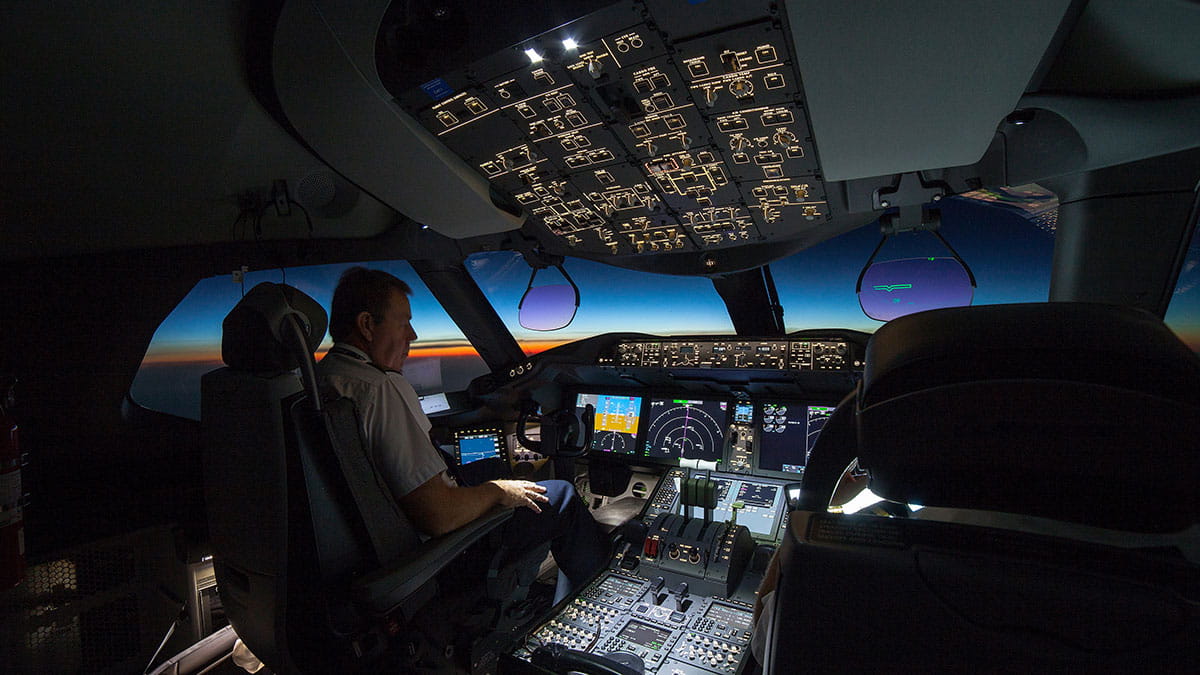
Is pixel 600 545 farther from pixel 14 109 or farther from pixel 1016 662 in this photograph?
pixel 14 109

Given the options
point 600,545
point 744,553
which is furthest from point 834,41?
point 600,545

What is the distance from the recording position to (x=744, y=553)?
210cm

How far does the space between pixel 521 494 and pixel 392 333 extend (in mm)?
686

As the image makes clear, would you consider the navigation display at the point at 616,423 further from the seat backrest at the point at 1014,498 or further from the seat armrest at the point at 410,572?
the seat backrest at the point at 1014,498

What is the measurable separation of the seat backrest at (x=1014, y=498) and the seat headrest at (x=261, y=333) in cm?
117

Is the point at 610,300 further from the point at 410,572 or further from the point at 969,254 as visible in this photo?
the point at 410,572

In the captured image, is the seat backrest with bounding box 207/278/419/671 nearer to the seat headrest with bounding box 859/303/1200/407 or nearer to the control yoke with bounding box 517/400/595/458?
the seat headrest with bounding box 859/303/1200/407

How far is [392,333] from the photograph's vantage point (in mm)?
1691

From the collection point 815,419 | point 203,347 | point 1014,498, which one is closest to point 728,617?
point 815,419

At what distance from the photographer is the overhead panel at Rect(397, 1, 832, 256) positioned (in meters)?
1.41

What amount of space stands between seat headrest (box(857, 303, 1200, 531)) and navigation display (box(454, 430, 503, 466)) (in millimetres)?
3079

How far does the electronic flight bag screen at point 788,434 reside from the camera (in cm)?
243

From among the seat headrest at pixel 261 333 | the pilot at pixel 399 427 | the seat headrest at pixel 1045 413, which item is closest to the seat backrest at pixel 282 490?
the seat headrest at pixel 261 333

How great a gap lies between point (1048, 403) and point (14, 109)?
268cm
